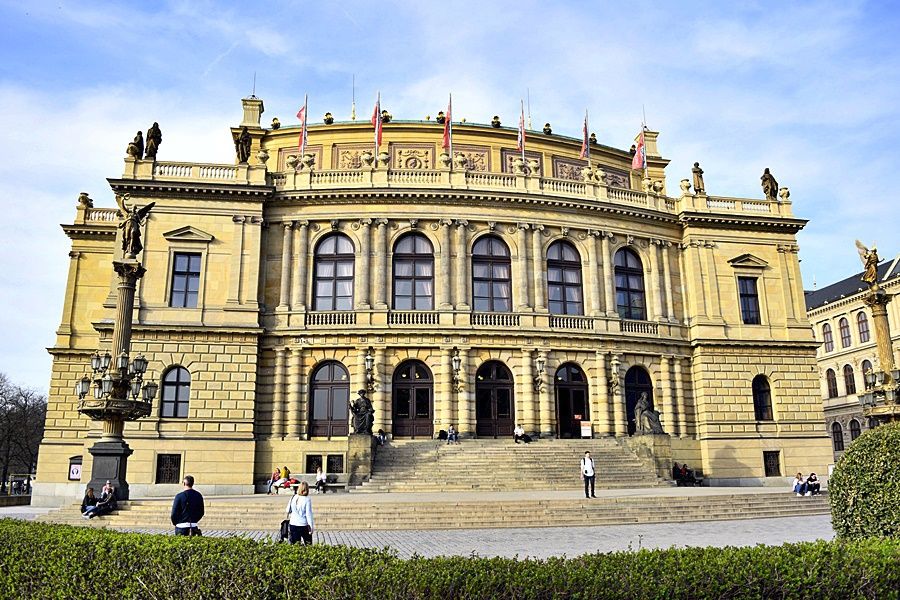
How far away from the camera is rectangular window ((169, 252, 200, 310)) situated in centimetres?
3544

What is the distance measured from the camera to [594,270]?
38406 millimetres

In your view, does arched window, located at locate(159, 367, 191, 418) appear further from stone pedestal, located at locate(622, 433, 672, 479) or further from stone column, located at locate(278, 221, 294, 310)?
stone pedestal, located at locate(622, 433, 672, 479)

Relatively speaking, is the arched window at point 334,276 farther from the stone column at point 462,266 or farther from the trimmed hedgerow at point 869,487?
the trimmed hedgerow at point 869,487

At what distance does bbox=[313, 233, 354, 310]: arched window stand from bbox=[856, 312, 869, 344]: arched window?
50299 millimetres

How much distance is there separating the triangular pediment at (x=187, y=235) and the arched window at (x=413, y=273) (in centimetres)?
988

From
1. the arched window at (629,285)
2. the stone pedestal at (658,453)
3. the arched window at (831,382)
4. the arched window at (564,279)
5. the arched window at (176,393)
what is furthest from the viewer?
the arched window at (831,382)

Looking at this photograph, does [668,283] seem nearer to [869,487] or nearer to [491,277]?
[491,277]

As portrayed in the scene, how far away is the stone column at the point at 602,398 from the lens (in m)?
36.4

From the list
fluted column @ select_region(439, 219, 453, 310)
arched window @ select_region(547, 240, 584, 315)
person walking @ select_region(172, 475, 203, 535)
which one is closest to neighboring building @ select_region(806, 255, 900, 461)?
arched window @ select_region(547, 240, 584, 315)

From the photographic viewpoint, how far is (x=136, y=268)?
952 inches

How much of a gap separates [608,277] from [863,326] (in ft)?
126

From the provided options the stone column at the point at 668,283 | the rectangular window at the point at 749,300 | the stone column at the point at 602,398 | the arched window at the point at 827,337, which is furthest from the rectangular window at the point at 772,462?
the arched window at the point at 827,337

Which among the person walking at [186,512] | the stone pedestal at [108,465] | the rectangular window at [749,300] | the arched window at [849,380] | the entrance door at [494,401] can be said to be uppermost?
the rectangular window at [749,300]

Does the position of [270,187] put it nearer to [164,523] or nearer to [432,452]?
[432,452]
